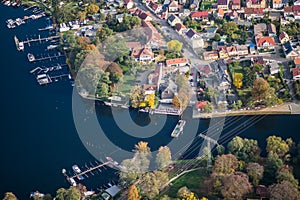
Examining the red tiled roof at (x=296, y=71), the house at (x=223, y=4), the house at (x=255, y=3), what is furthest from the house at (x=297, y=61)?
the house at (x=223, y=4)

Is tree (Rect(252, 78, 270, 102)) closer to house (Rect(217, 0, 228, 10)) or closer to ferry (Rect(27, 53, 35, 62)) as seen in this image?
house (Rect(217, 0, 228, 10))

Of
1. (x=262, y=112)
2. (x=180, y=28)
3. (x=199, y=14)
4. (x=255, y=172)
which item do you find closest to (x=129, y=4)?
(x=199, y=14)

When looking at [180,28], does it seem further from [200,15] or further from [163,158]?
[163,158]

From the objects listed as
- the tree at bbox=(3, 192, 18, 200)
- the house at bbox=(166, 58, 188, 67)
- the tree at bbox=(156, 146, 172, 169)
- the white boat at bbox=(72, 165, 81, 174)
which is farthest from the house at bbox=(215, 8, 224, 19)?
the tree at bbox=(3, 192, 18, 200)

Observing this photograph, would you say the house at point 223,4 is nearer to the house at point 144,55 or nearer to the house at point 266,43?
the house at point 266,43

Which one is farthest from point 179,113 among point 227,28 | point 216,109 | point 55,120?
point 227,28
